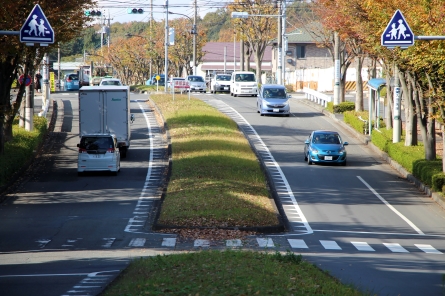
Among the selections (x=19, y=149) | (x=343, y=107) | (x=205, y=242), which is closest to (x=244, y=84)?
(x=343, y=107)

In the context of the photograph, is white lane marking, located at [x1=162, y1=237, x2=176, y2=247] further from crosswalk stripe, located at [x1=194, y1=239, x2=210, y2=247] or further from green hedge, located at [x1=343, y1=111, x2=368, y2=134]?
green hedge, located at [x1=343, y1=111, x2=368, y2=134]

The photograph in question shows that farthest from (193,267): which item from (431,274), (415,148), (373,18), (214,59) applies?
(214,59)

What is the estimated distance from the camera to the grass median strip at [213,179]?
19.1 m

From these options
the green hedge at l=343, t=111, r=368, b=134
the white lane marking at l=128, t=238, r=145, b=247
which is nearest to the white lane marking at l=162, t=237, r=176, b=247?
the white lane marking at l=128, t=238, r=145, b=247

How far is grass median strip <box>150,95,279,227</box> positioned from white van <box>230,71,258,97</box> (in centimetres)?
1605

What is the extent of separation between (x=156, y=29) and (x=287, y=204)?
73.8m

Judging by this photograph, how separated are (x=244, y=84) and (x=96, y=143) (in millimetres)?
30044

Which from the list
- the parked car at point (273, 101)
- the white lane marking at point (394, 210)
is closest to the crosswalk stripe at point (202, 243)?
the white lane marking at point (394, 210)

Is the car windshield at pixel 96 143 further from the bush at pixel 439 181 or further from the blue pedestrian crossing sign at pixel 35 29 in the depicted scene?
the bush at pixel 439 181

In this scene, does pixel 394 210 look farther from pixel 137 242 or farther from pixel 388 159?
pixel 137 242

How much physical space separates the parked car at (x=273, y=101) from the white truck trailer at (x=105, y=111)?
48.0 feet

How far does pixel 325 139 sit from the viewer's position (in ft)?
100

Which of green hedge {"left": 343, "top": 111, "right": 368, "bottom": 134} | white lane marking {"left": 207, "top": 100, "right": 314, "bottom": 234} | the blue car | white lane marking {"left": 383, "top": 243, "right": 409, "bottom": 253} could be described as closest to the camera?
white lane marking {"left": 383, "top": 243, "right": 409, "bottom": 253}

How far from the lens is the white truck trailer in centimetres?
3053
